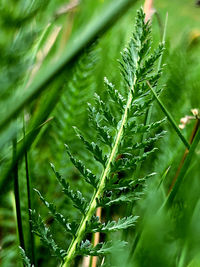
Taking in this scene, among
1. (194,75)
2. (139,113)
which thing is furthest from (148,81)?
(194,75)

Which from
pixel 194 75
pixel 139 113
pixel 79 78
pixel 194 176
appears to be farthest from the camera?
pixel 194 75

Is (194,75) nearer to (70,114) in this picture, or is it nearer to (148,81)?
(70,114)

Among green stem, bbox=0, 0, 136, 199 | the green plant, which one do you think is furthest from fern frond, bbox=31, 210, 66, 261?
green stem, bbox=0, 0, 136, 199

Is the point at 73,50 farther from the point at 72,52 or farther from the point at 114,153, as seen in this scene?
the point at 114,153

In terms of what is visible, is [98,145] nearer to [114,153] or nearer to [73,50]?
[114,153]

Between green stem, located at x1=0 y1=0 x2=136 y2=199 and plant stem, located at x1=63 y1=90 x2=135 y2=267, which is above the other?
green stem, located at x1=0 y1=0 x2=136 y2=199

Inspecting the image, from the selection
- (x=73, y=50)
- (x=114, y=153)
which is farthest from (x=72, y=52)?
(x=114, y=153)

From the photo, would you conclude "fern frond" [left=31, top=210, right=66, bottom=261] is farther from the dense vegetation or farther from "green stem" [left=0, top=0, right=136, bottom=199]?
"green stem" [left=0, top=0, right=136, bottom=199]

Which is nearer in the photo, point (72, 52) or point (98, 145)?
point (72, 52)
